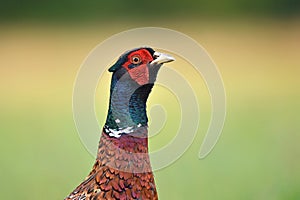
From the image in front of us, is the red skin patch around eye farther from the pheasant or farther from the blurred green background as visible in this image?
the blurred green background

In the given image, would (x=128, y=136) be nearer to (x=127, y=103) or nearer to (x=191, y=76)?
(x=127, y=103)

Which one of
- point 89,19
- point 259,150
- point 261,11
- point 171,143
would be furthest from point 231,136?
point 89,19

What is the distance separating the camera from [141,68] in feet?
2.95

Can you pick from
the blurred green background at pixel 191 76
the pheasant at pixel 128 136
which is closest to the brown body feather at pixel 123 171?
the pheasant at pixel 128 136

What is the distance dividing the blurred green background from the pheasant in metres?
0.18

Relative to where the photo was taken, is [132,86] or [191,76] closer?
[132,86]

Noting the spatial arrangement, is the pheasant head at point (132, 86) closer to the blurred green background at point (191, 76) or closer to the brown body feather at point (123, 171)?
the brown body feather at point (123, 171)

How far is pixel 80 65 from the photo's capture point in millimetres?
1139

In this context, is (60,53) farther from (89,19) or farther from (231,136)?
(231,136)

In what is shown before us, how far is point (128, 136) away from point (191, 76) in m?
0.31

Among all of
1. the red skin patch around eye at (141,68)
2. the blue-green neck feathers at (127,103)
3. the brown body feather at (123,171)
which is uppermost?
the red skin patch around eye at (141,68)

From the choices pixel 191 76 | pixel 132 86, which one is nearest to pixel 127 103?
pixel 132 86

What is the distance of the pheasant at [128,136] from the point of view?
895mm

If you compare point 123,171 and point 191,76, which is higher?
point 191,76
